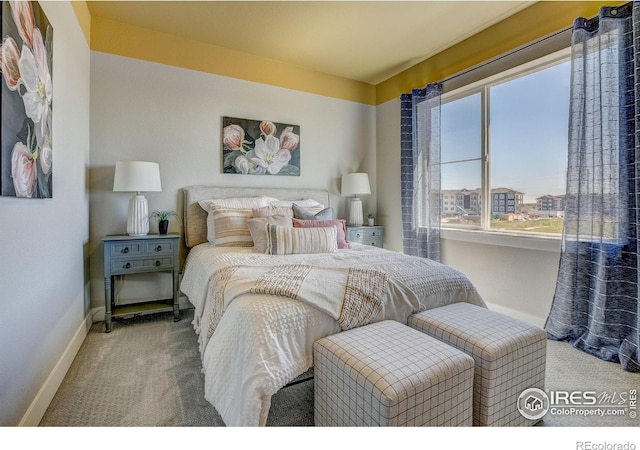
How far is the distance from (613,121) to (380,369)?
7.69 feet

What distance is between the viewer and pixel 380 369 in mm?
1146

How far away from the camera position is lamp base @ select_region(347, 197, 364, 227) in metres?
3.92

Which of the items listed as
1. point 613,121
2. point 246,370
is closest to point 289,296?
point 246,370

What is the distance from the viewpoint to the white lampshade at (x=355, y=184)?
3.81m

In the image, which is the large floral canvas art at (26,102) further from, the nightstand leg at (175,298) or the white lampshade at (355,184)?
the white lampshade at (355,184)

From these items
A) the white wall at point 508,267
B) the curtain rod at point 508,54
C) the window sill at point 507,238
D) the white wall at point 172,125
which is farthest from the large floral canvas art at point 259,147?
the window sill at point 507,238

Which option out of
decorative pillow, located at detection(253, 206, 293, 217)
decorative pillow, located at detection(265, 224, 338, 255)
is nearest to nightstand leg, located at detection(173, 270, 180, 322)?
decorative pillow, located at detection(253, 206, 293, 217)

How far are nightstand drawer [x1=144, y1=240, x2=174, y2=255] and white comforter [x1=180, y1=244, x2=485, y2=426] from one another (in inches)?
37.4

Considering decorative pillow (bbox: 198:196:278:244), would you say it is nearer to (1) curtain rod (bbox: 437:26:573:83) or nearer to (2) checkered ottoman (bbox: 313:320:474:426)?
(2) checkered ottoman (bbox: 313:320:474:426)

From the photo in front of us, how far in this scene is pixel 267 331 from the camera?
126cm

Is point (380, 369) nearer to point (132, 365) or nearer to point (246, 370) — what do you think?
point (246, 370)

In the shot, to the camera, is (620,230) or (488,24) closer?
(620,230)

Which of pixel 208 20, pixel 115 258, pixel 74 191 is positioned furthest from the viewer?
pixel 208 20
